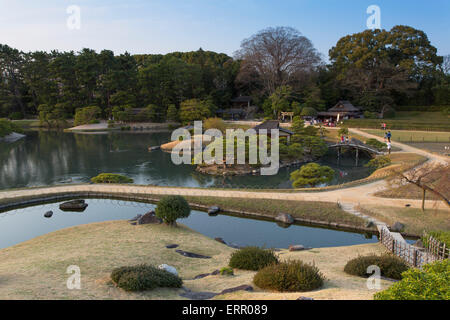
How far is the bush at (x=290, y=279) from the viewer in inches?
286

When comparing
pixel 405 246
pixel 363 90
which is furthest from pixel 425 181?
pixel 363 90

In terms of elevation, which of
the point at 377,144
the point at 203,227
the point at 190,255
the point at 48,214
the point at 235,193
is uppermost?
the point at 377,144

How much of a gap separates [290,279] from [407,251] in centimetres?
557

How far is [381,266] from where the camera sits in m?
8.88

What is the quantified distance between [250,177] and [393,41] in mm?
42955

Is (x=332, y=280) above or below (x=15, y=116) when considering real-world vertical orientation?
below

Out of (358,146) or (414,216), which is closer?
(414,216)

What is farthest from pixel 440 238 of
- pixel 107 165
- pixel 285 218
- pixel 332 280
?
pixel 107 165

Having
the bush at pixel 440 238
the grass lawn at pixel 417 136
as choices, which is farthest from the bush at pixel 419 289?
the grass lawn at pixel 417 136

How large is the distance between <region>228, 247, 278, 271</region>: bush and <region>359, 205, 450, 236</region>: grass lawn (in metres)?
8.23

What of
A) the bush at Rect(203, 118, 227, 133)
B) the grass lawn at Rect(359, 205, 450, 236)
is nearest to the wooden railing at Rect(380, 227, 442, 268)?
the grass lawn at Rect(359, 205, 450, 236)

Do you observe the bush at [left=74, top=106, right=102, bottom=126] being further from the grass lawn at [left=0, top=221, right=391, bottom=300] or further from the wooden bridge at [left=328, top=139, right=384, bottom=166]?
the grass lawn at [left=0, top=221, right=391, bottom=300]

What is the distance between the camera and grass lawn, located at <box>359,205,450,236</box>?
1452 centimetres

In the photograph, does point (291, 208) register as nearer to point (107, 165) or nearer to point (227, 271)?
point (227, 271)
